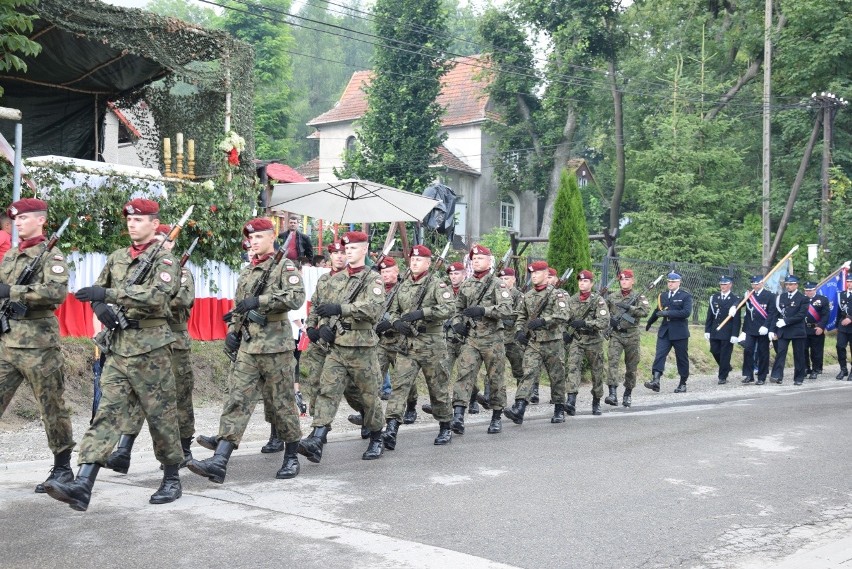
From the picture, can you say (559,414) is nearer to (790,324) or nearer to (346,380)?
(346,380)

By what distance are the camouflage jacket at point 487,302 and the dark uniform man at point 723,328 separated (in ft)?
30.6

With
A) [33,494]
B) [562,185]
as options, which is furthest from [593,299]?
[33,494]

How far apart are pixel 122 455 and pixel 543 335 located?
256 inches

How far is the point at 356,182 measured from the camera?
14562mm

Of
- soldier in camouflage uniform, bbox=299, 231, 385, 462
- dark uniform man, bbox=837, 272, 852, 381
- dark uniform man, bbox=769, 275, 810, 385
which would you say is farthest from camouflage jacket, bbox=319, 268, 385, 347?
dark uniform man, bbox=837, 272, 852, 381

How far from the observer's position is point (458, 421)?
1108cm

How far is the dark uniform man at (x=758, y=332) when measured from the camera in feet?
64.0

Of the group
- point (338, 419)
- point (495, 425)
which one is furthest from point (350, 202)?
point (495, 425)

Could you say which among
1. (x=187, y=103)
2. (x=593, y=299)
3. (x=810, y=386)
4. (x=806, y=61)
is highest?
(x=806, y=61)

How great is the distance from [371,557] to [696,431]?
660cm

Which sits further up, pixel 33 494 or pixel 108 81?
pixel 108 81

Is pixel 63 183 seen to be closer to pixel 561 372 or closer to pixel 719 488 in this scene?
pixel 561 372

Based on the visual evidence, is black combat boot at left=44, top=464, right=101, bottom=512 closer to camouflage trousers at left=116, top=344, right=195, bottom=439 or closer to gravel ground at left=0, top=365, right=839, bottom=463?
camouflage trousers at left=116, top=344, right=195, bottom=439

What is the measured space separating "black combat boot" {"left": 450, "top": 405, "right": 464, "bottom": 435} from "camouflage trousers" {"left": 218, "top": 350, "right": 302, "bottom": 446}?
313cm
